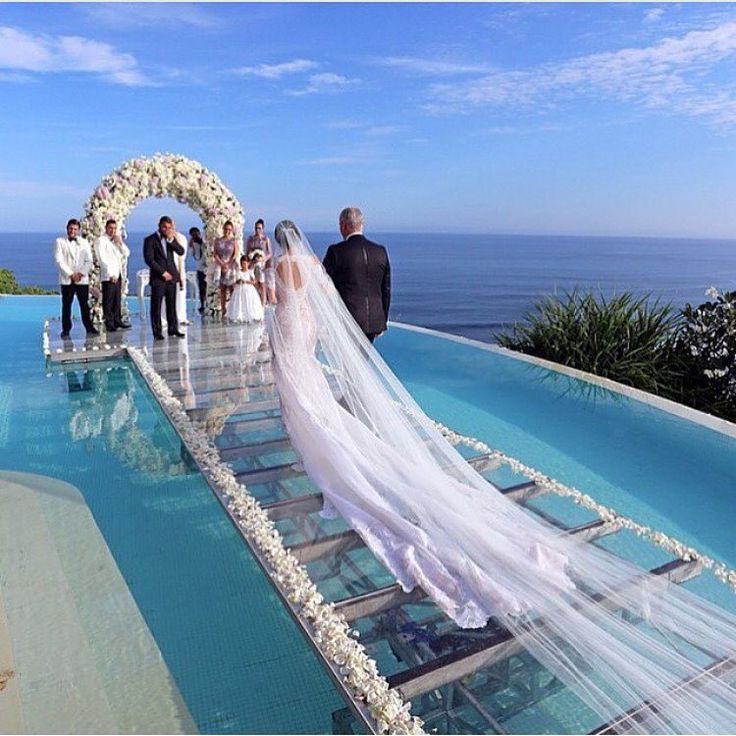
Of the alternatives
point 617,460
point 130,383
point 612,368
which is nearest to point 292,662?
point 617,460

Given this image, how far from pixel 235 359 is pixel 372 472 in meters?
4.60

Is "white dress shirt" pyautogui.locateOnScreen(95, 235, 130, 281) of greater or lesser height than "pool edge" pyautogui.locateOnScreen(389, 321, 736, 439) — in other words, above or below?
above

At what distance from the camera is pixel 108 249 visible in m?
9.20

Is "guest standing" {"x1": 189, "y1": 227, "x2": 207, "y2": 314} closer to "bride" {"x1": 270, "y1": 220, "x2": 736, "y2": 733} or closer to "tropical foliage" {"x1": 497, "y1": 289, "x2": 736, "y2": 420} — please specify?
"tropical foliage" {"x1": 497, "y1": 289, "x2": 736, "y2": 420}

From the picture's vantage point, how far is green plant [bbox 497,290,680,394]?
7.43m

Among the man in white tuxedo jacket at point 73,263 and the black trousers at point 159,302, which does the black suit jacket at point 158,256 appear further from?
the man in white tuxedo jacket at point 73,263

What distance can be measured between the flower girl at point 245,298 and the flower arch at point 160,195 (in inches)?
26.3

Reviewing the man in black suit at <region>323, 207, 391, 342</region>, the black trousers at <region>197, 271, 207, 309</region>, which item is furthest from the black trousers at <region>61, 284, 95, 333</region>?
the man in black suit at <region>323, 207, 391, 342</region>

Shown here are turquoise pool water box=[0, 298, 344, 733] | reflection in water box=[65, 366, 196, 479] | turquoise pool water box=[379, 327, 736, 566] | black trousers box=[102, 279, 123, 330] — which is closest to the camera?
turquoise pool water box=[0, 298, 344, 733]

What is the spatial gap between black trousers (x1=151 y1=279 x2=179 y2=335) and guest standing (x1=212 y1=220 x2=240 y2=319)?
1.70 meters

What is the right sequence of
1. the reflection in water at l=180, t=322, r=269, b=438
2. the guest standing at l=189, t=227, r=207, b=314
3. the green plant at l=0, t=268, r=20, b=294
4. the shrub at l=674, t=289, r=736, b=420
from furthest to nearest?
the green plant at l=0, t=268, r=20, b=294
the guest standing at l=189, t=227, r=207, b=314
the shrub at l=674, t=289, r=736, b=420
the reflection in water at l=180, t=322, r=269, b=438

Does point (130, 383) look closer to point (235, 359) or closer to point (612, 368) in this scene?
point (235, 359)

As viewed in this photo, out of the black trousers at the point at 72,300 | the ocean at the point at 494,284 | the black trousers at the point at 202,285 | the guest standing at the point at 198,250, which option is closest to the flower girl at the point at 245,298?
the guest standing at the point at 198,250

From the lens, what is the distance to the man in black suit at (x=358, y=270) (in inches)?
187
